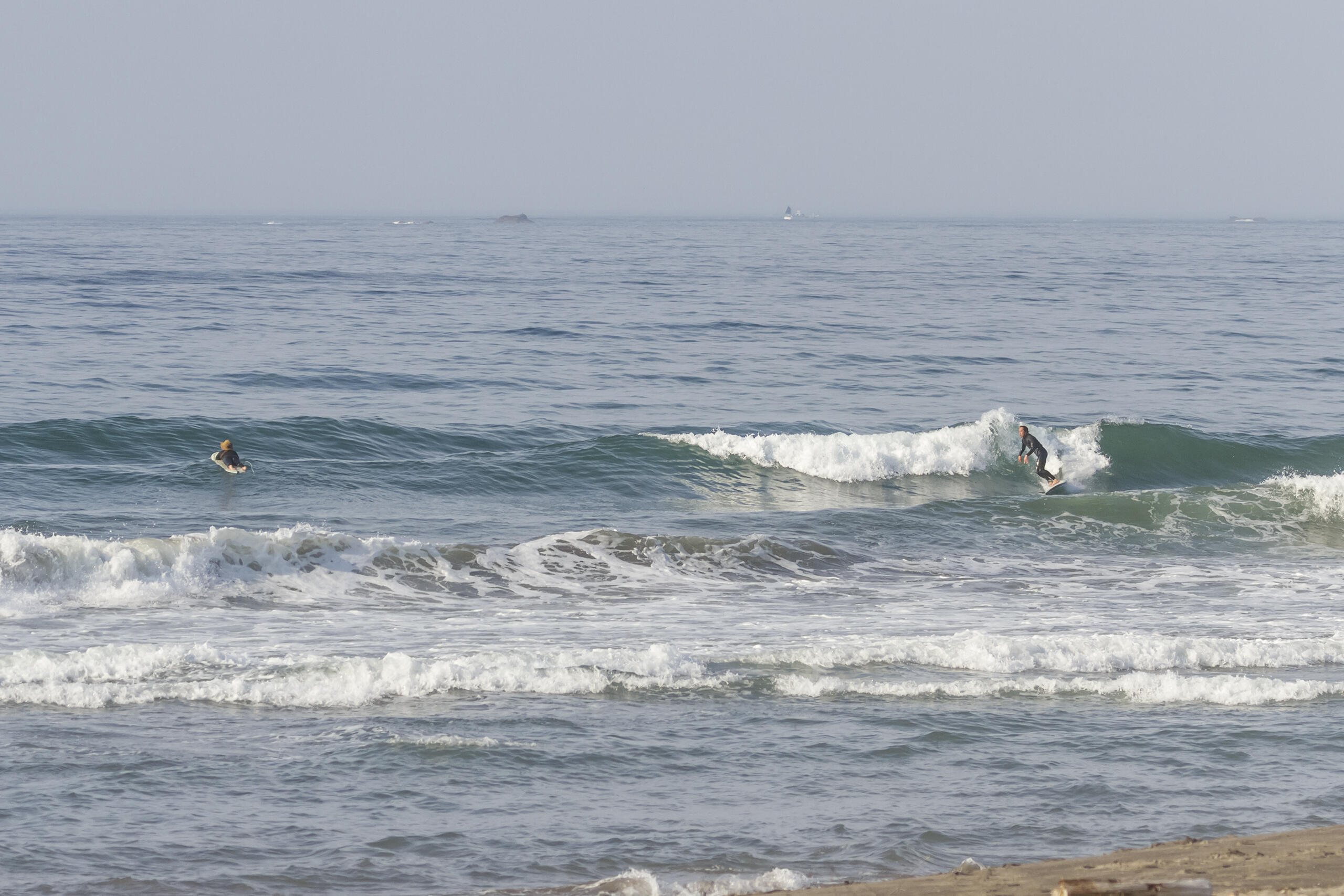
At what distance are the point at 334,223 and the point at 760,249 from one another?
9595cm

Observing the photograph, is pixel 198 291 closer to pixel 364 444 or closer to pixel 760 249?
pixel 364 444

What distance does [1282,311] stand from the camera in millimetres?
46906

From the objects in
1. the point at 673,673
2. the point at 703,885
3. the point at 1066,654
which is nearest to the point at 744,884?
the point at 703,885

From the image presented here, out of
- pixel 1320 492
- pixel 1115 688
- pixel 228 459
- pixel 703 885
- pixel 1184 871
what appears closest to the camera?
pixel 1184 871

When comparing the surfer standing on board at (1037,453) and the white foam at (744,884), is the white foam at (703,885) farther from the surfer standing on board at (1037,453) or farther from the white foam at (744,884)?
the surfer standing on board at (1037,453)

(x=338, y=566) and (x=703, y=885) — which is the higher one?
(x=703, y=885)

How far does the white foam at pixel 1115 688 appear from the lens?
9.88 m

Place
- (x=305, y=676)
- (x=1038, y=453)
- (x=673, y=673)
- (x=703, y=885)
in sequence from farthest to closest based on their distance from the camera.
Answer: (x=1038, y=453) → (x=673, y=673) → (x=305, y=676) → (x=703, y=885)

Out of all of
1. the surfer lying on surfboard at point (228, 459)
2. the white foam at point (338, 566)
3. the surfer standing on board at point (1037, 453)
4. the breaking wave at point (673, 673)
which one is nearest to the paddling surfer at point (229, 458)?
the surfer lying on surfboard at point (228, 459)

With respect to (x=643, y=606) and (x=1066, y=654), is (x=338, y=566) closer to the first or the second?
(x=643, y=606)

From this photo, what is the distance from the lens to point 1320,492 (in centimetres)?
1916

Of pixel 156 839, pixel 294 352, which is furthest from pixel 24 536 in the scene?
pixel 294 352

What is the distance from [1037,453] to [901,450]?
2.47 meters

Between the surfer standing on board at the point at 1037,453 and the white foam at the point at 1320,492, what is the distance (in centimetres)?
357
